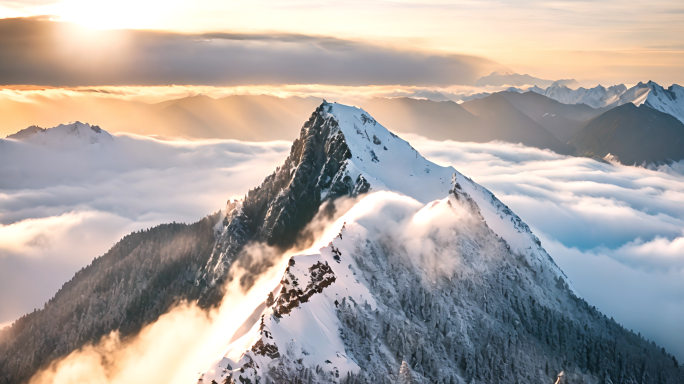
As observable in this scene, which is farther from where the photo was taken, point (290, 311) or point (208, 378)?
point (290, 311)

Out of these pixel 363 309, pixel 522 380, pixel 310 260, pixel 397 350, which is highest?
pixel 310 260

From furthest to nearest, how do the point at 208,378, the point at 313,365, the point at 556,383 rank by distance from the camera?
the point at 556,383, the point at 313,365, the point at 208,378

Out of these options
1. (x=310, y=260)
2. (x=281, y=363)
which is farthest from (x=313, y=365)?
(x=310, y=260)

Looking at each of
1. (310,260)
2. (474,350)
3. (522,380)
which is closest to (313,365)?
(310,260)

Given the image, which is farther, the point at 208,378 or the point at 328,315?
the point at 328,315

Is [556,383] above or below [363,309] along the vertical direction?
below

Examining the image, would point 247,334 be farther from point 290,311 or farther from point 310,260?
point 310,260

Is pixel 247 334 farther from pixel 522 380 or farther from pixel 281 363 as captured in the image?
pixel 522 380

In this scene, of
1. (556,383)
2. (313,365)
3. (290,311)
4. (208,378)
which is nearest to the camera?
(208,378)

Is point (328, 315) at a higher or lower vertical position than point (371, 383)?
higher
